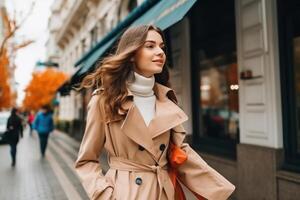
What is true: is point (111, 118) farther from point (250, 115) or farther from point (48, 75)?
point (48, 75)

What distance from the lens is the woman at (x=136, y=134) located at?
214 cm

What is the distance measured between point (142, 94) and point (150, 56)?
23 centimetres

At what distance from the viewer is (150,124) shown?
2189 millimetres

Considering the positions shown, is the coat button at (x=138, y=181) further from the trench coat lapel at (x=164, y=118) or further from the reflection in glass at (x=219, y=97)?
the reflection in glass at (x=219, y=97)

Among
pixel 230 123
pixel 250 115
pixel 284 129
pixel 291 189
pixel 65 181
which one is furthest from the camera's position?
pixel 65 181

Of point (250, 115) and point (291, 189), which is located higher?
point (250, 115)

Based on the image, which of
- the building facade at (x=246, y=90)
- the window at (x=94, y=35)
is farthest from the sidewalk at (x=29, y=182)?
the window at (x=94, y=35)

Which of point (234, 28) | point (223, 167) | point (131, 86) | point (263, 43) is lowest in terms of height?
point (223, 167)

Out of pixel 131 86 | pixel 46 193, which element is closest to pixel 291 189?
pixel 131 86

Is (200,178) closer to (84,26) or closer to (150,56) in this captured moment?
(150,56)

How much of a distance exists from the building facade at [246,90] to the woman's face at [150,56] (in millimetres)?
3520

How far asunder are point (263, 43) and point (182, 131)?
4213 millimetres

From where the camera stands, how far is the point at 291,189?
5289 millimetres

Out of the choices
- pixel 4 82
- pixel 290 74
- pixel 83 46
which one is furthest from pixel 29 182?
pixel 4 82
